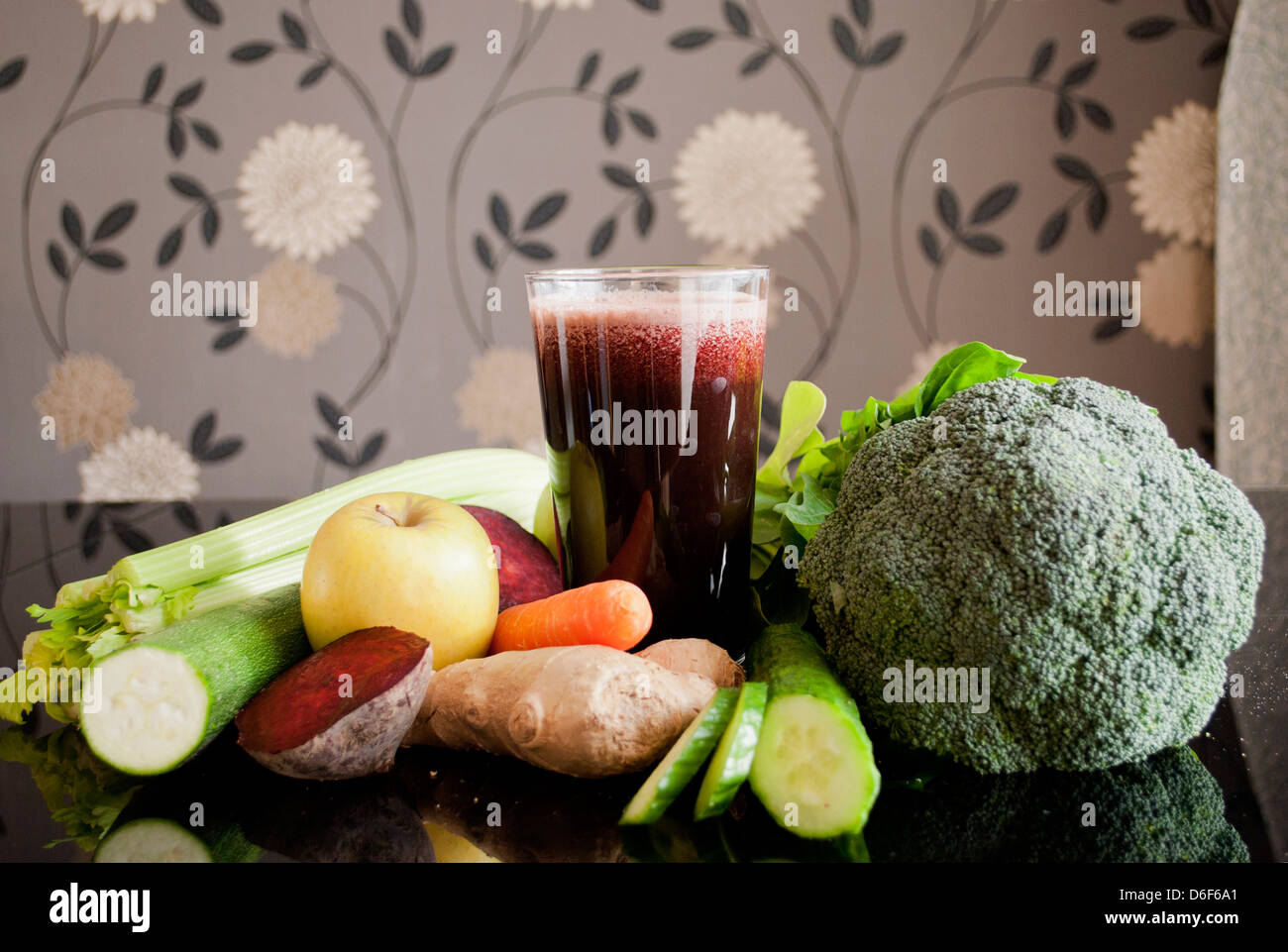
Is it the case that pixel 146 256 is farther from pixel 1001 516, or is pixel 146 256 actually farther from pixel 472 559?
pixel 1001 516

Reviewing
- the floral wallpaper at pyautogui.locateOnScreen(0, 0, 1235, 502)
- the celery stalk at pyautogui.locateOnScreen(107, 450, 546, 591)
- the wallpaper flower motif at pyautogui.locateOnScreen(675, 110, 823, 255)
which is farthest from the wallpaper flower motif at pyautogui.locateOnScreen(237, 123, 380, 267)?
the celery stalk at pyautogui.locateOnScreen(107, 450, 546, 591)

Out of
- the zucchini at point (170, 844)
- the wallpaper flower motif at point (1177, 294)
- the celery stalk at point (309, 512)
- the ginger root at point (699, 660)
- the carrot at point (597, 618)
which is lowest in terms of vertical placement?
the zucchini at point (170, 844)

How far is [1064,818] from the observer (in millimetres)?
594

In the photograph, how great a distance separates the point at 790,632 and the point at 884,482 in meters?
0.14

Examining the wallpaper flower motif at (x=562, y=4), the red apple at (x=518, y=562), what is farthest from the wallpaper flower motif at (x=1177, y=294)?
the red apple at (x=518, y=562)

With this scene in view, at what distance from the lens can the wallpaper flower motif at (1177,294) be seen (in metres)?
2.03

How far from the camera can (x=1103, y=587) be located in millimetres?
643

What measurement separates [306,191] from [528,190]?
46cm

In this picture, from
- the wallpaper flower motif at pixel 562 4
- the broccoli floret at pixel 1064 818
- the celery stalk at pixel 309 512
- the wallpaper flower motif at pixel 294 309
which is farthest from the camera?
the wallpaper flower motif at pixel 294 309

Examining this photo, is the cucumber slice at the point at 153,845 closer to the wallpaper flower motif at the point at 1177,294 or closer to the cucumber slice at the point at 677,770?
the cucumber slice at the point at 677,770

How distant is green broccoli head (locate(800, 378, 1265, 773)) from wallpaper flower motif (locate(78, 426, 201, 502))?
1847 mm

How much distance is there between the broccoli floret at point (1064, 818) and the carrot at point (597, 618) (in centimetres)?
24

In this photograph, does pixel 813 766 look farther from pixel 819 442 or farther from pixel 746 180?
pixel 746 180

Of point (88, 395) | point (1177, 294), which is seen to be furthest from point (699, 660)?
point (88, 395)
